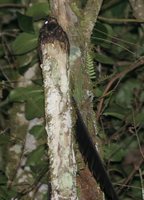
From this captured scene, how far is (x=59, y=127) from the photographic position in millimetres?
1456

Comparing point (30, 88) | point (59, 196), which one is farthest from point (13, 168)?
point (59, 196)

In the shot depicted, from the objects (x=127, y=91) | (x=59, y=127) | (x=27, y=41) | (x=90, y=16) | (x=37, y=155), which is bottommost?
(x=37, y=155)

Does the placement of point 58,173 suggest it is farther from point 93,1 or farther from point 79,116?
point 93,1

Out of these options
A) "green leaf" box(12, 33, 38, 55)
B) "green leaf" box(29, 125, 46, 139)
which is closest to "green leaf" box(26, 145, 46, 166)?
"green leaf" box(29, 125, 46, 139)

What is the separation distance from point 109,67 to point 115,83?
83cm

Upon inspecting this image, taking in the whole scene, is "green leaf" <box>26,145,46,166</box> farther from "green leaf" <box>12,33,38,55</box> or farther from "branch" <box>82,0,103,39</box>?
"branch" <box>82,0,103,39</box>

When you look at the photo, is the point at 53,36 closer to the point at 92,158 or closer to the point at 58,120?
the point at 58,120

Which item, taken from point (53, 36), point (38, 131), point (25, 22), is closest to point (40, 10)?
point (25, 22)

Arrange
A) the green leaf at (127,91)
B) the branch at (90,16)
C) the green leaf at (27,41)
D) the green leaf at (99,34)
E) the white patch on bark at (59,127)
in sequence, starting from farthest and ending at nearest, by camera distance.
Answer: the green leaf at (127,91)
the green leaf at (27,41)
the green leaf at (99,34)
the branch at (90,16)
the white patch on bark at (59,127)

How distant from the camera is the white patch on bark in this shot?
4.74ft

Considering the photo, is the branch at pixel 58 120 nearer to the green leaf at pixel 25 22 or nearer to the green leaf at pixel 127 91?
the green leaf at pixel 25 22

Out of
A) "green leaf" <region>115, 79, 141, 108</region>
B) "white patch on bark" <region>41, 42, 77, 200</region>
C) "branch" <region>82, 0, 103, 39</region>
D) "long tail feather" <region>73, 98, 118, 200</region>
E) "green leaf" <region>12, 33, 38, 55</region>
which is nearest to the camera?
"white patch on bark" <region>41, 42, 77, 200</region>

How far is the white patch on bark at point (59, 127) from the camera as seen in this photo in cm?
145

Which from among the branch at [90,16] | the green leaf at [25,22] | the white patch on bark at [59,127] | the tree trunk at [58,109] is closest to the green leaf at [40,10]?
the green leaf at [25,22]
